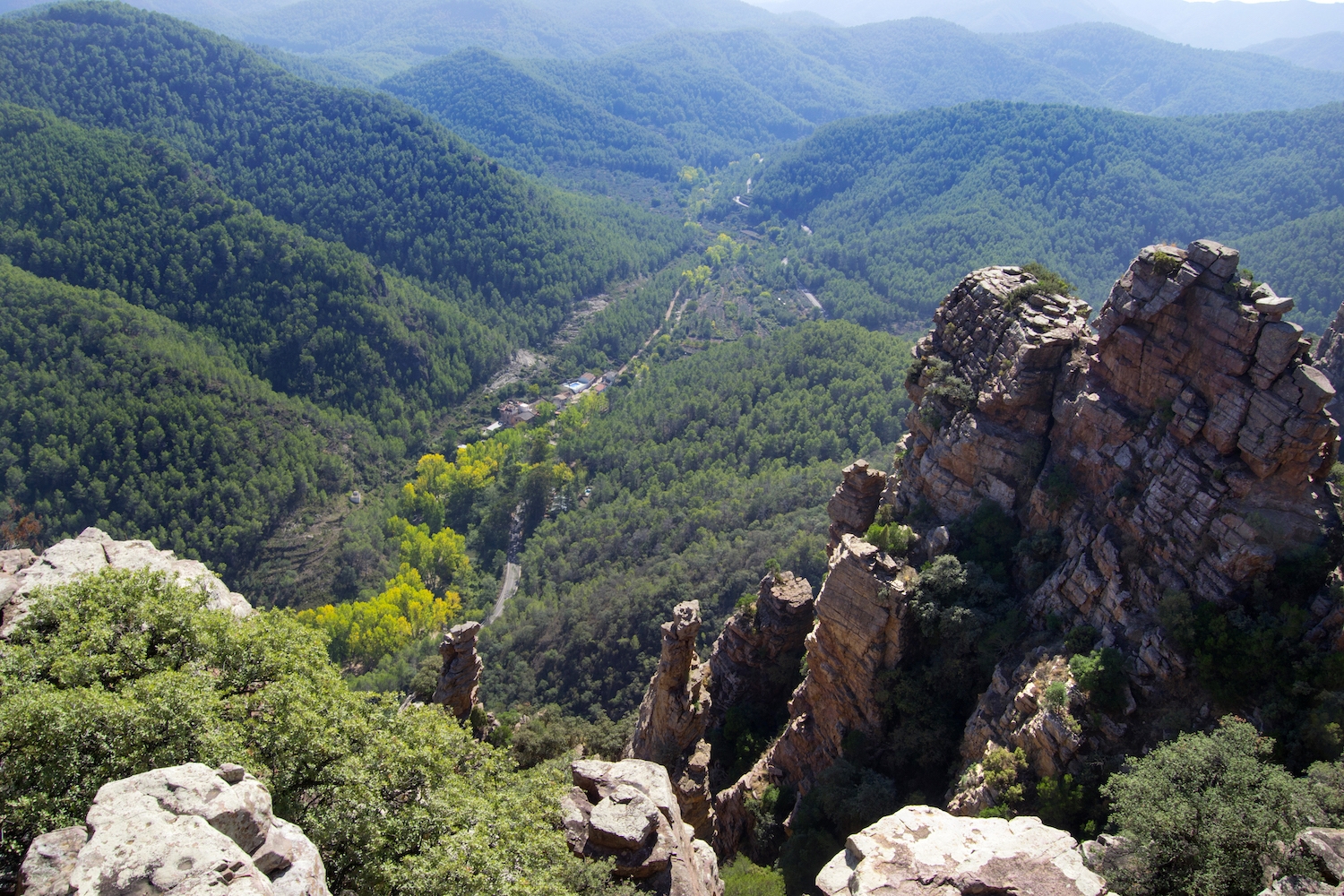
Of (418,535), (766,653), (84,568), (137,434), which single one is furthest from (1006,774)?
(137,434)

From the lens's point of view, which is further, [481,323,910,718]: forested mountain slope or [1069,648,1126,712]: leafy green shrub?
[481,323,910,718]: forested mountain slope

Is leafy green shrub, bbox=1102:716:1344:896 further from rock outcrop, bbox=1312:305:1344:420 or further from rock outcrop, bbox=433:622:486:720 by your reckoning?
rock outcrop, bbox=1312:305:1344:420

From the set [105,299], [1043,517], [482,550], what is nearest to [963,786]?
[1043,517]

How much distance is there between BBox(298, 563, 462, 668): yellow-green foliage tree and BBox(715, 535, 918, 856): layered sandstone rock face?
235 feet

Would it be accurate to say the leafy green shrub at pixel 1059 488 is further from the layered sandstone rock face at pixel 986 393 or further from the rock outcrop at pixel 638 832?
the rock outcrop at pixel 638 832

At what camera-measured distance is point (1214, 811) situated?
25594mm

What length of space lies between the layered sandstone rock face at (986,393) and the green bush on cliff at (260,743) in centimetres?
2994

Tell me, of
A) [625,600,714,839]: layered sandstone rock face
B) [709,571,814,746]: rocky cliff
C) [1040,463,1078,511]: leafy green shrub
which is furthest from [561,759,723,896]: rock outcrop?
[1040,463,1078,511]: leafy green shrub

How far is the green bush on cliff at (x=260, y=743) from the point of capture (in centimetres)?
2500

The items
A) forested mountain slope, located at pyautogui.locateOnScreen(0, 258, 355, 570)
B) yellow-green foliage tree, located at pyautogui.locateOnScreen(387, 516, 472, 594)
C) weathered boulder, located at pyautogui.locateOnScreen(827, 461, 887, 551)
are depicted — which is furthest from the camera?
yellow-green foliage tree, located at pyautogui.locateOnScreen(387, 516, 472, 594)

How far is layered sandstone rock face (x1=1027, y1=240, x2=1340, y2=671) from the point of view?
3241cm

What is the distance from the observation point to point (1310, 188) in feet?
636

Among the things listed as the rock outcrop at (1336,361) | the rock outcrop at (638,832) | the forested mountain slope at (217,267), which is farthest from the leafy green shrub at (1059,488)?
the forested mountain slope at (217,267)

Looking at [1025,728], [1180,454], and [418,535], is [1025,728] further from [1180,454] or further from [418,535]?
[418,535]
